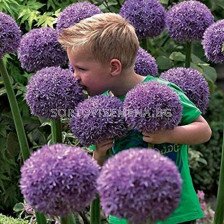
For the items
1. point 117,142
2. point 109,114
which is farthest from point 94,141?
point 117,142

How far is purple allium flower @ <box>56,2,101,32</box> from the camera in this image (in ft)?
5.90

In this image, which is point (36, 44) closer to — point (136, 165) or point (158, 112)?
point (158, 112)

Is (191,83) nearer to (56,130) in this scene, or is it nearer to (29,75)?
(56,130)

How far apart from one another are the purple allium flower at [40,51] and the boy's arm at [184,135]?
1.42ft

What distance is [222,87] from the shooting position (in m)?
4.08

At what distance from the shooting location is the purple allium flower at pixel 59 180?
46.9 inches

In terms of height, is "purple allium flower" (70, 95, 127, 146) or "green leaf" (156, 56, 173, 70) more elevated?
"purple allium flower" (70, 95, 127, 146)

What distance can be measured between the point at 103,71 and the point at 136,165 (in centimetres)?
56

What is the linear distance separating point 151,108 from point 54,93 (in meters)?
0.31

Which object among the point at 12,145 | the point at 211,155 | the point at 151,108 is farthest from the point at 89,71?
the point at 211,155

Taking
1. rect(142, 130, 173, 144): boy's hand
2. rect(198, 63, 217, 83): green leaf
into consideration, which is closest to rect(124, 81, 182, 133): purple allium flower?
rect(142, 130, 173, 144): boy's hand

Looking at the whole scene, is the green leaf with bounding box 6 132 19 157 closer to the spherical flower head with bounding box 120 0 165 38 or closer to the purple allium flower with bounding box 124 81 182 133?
the spherical flower head with bounding box 120 0 165 38

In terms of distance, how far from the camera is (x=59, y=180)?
3.90 feet

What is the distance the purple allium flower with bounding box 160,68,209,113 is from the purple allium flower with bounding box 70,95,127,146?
0.33 meters
